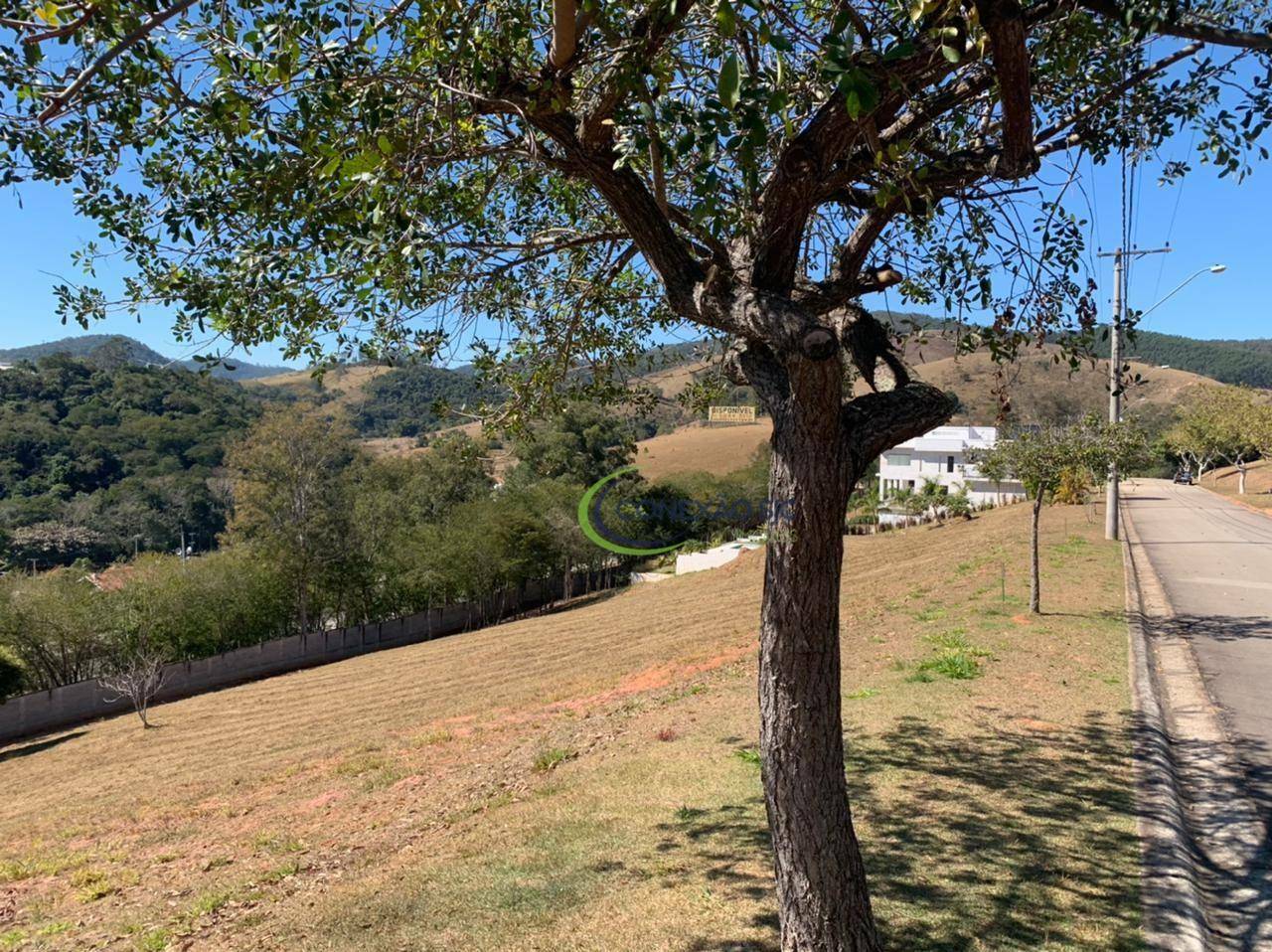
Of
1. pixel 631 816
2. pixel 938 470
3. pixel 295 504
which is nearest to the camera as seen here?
pixel 631 816

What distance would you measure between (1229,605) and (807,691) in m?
14.1

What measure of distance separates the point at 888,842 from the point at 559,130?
4.54 meters

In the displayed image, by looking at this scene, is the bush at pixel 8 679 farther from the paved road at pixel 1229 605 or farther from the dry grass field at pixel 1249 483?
the dry grass field at pixel 1249 483

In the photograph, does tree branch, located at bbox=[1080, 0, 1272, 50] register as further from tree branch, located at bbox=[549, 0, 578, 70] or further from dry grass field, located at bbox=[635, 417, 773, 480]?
dry grass field, located at bbox=[635, 417, 773, 480]

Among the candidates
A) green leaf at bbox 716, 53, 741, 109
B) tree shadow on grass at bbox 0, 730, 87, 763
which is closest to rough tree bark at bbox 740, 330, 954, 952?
green leaf at bbox 716, 53, 741, 109

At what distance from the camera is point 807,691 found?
328cm

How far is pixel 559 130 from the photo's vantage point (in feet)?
12.7

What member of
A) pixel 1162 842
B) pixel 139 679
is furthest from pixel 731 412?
pixel 139 679

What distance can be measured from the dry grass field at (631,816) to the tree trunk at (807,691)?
712 mm

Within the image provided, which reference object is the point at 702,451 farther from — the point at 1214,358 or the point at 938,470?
the point at 1214,358

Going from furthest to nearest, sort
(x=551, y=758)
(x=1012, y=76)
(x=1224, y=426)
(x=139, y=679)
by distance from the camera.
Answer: (x=1224, y=426) < (x=139, y=679) < (x=551, y=758) < (x=1012, y=76)

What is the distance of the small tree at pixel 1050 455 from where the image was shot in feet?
41.8

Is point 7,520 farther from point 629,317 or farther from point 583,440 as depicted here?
point 629,317

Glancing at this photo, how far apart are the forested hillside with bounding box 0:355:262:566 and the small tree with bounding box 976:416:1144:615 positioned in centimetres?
5626
